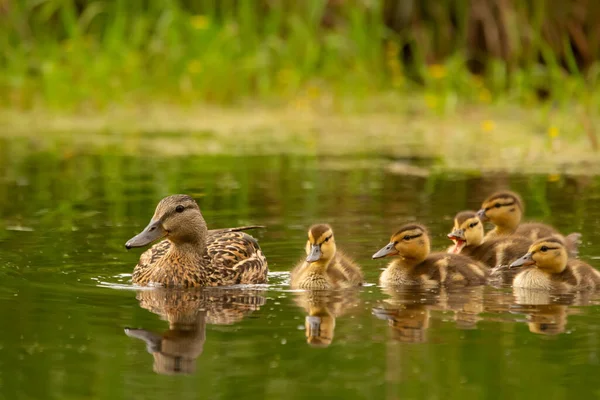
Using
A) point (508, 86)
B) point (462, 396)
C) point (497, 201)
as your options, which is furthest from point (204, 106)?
point (462, 396)

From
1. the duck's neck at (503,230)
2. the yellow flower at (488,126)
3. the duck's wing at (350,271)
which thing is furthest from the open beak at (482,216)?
the yellow flower at (488,126)

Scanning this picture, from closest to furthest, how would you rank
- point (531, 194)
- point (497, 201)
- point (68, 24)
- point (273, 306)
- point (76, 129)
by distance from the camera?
point (273, 306)
point (497, 201)
point (531, 194)
point (76, 129)
point (68, 24)

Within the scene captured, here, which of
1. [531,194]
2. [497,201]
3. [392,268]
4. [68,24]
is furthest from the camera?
[68,24]

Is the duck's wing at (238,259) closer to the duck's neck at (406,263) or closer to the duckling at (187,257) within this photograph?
the duckling at (187,257)

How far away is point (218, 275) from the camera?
6.36 metres

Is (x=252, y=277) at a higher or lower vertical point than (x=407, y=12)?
lower

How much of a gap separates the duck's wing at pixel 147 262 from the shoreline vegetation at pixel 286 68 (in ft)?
16.4

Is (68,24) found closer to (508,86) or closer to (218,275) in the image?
(508,86)

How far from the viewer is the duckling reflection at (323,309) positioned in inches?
193

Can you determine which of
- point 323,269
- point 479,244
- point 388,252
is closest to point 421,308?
point 323,269

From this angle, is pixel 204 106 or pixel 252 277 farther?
pixel 204 106

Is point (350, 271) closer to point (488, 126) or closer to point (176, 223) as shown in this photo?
point (176, 223)

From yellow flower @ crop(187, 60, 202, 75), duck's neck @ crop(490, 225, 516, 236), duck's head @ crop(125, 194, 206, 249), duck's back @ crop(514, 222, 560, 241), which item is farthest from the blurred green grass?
duck's head @ crop(125, 194, 206, 249)

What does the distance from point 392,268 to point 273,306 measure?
34.3 inches
